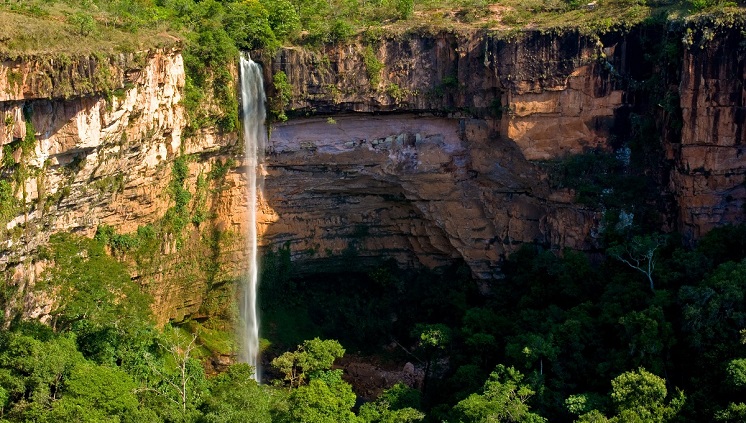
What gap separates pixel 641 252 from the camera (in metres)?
24.5

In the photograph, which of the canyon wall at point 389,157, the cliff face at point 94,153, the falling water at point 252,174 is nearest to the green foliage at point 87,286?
the cliff face at point 94,153

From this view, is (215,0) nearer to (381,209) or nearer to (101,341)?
(381,209)

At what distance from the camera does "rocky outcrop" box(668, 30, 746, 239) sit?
23531 millimetres

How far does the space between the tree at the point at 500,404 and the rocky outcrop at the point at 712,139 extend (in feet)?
20.3

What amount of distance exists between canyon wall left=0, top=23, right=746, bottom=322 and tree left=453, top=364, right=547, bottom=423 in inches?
233

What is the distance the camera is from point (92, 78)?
2138 cm

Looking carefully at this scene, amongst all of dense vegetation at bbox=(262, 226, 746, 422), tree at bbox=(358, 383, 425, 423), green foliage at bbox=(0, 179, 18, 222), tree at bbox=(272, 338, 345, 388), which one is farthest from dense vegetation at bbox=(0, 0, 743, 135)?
tree at bbox=(358, 383, 425, 423)

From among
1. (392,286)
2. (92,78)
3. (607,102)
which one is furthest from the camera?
(392,286)

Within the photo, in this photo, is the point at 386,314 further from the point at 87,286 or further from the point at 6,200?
the point at 6,200

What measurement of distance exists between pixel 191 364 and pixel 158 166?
15.2ft

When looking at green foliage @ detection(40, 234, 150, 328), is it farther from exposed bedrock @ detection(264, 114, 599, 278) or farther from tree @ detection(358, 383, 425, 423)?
exposed bedrock @ detection(264, 114, 599, 278)

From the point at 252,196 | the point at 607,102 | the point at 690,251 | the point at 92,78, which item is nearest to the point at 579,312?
the point at 690,251

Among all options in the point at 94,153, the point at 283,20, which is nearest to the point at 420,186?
the point at 283,20

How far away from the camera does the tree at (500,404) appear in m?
21.0
